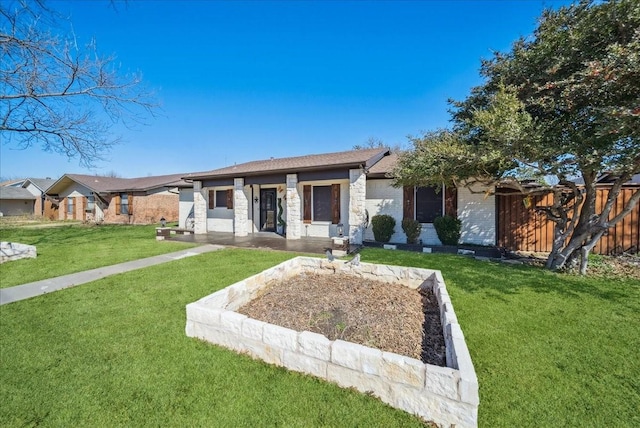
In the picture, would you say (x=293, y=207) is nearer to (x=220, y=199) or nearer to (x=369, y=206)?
(x=369, y=206)

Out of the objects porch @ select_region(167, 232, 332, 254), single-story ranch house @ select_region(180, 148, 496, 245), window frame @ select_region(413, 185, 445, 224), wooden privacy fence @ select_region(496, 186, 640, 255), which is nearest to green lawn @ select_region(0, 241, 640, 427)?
wooden privacy fence @ select_region(496, 186, 640, 255)

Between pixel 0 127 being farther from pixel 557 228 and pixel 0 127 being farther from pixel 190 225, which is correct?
pixel 557 228

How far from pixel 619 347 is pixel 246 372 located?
4.61m

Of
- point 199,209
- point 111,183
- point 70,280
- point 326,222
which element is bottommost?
point 70,280

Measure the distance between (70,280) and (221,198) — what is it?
340 inches

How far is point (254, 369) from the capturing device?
9.41 ft

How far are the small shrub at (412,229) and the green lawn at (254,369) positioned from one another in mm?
4953

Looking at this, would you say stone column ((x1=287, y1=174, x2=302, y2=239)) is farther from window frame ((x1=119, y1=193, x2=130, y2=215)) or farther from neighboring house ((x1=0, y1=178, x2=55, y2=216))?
neighboring house ((x1=0, y1=178, x2=55, y2=216))

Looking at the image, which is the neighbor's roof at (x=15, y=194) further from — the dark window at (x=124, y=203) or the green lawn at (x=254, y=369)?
the green lawn at (x=254, y=369)

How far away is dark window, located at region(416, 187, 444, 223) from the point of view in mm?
10000

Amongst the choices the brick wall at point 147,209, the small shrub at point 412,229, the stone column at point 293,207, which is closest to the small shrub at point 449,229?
the small shrub at point 412,229

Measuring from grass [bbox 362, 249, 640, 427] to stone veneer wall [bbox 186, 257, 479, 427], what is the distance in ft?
1.41

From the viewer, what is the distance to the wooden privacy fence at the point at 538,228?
27.3ft

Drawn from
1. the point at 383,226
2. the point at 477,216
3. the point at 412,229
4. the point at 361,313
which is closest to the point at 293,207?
the point at 383,226
